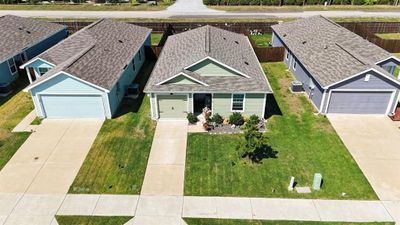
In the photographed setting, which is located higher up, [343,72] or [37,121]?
[343,72]

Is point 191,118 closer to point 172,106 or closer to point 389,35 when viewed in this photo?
point 172,106

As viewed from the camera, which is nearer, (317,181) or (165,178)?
(317,181)

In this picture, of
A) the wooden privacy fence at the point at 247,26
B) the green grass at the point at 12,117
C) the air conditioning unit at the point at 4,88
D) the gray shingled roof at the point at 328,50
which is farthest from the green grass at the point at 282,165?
the wooden privacy fence at the point at 247,26

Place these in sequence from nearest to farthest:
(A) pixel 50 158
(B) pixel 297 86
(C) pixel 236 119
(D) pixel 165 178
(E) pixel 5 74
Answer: (D) pixel 165 178, (A) pixel 50 158, (C) pixel 236 119, (B) pixel 297 86, (E) pixel 5 74

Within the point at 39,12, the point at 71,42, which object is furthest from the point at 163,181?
the point at 39,12

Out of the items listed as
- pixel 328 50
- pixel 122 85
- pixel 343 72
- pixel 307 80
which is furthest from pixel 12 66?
pixel 343 72

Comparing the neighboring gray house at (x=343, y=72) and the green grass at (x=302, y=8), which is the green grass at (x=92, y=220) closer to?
the neighboring gray house at (x=343, y=72)
